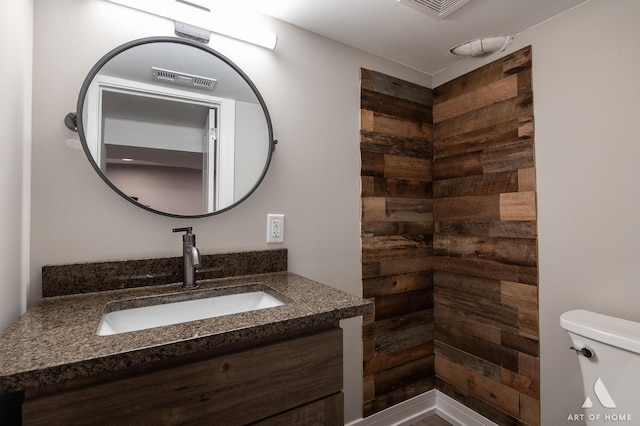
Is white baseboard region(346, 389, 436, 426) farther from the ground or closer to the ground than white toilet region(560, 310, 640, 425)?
closer to the ground

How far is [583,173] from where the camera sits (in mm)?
1271

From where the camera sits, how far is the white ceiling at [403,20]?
1.29 m

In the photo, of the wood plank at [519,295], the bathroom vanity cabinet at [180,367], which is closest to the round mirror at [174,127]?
the bathroom vanity cabinet at [180,367]

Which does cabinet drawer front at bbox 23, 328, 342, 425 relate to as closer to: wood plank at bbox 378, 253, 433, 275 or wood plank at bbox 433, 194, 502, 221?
wood plank at bbox 378, 253, 433, 275

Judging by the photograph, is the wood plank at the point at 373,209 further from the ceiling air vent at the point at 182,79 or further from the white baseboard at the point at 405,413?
the white baseboard at the point at 405,413

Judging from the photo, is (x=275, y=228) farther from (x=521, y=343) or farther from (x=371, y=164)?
(x=521, y=343)

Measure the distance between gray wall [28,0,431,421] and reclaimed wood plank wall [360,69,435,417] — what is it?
0.08 m

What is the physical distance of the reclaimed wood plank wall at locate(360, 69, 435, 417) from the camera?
1642 millimetres

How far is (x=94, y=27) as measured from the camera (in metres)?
1.05

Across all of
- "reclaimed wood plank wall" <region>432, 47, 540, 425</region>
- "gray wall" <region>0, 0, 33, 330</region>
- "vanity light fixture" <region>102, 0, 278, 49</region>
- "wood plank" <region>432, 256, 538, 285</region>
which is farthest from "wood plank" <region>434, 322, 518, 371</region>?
"gray wall" <region>0, 0, 33, 330</region>

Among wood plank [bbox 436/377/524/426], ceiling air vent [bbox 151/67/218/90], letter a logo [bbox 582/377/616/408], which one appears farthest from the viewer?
wood plank [bbox 436/377/524/426]

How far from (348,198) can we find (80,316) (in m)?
1.17

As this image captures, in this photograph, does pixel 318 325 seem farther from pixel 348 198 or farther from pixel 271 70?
pixel 271 70

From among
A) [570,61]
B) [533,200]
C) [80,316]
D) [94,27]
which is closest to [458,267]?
[533,200]
